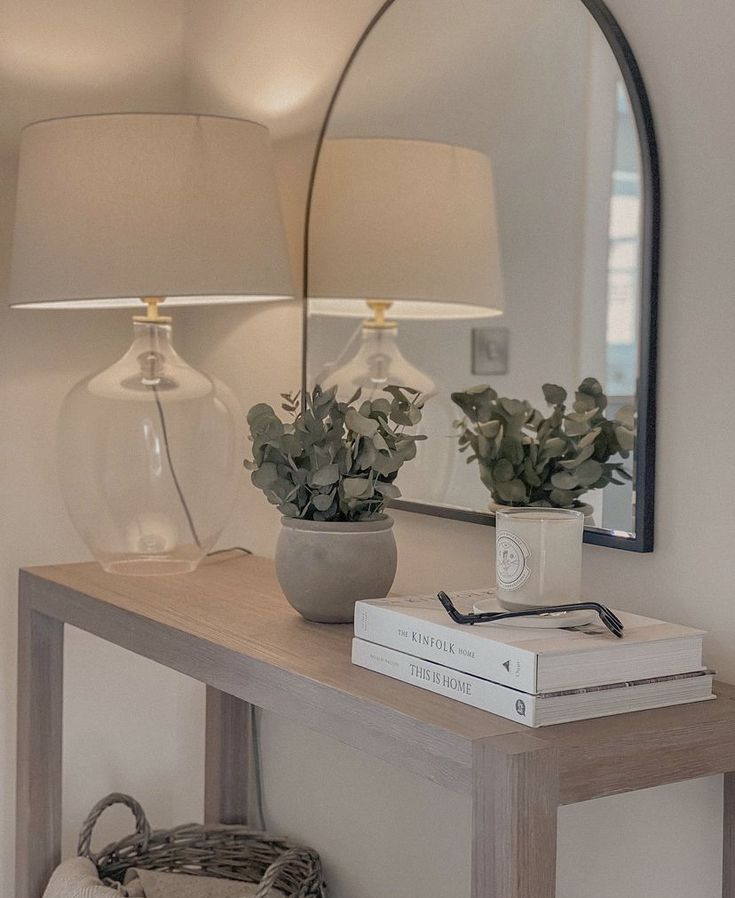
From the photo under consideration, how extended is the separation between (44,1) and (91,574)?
3.29 feet

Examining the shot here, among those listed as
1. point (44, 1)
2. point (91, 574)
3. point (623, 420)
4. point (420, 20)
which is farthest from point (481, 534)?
point (44, 1)

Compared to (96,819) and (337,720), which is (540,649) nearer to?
(337,720)

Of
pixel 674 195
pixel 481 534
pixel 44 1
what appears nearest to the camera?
pixel 674 195

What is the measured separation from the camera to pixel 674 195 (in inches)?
50.8

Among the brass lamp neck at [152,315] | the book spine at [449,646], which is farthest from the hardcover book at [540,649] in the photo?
the brass lamp neck at [152,315]

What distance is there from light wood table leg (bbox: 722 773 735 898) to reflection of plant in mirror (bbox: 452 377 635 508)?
0.35 meters

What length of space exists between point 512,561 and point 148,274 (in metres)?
0.73

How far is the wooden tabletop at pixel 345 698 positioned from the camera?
1020 millimetres

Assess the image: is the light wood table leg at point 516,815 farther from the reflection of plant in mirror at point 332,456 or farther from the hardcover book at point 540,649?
the reflection of plant in mirror at point 332,456

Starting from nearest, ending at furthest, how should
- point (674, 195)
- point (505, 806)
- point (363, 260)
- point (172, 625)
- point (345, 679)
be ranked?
1. point (505, 806)
2. point (345, 679)
3. point (674, 195)
4. point (172, 625)
5. point (363, 260)

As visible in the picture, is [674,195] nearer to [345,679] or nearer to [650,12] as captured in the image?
[650,12]

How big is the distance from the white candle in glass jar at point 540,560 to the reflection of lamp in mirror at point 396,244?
0.41m

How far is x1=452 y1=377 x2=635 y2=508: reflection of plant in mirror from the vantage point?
53.6 inches

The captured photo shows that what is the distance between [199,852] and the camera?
1.92 m
